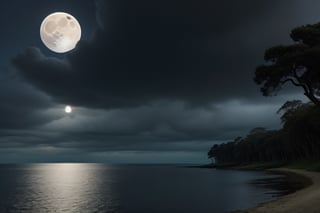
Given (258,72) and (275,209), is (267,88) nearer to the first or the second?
(258,72)

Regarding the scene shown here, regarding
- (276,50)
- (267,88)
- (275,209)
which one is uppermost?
(276,50)

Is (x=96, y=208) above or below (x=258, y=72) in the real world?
below

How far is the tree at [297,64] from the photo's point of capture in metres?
48.0

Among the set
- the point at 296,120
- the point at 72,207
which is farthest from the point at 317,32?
the point at 296,120

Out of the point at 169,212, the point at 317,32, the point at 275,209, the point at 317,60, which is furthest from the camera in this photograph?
the point at 317,32

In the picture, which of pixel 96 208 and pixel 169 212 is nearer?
pixel 169 212

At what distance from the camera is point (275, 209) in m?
33.3

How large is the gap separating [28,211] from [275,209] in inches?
1315

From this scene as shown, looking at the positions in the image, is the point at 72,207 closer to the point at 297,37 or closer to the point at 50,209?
the point at 50,209

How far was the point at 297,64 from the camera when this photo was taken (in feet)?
160

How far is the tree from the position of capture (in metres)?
48.0

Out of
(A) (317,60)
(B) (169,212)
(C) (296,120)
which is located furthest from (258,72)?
(C) (296,120)

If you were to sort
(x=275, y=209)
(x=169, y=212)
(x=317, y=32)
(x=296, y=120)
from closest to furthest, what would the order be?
(x=275, y=209), (x=169, y=212), (x=317, y=32), (x=296, y=120)

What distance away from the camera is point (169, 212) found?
147 feet
